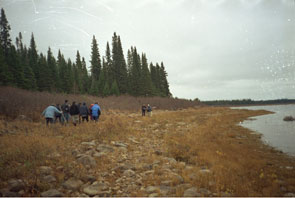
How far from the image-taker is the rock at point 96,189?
13.7ft

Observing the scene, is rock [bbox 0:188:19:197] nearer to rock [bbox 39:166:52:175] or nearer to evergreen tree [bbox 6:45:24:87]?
rock [bbox 39:166:52:175]

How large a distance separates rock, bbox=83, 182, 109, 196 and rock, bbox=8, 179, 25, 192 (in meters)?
1.69

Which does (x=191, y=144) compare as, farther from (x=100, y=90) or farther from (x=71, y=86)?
(x=71, y=86)

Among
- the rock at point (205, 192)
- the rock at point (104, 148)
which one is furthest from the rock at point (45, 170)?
the rock at point (205, 192)

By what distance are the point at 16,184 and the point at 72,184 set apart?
1.41 m

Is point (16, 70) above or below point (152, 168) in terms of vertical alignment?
above

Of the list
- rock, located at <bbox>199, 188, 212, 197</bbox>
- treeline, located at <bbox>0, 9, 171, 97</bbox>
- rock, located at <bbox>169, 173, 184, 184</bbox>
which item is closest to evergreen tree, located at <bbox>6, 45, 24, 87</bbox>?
treeline, located at <bbox>0, 9, 171, 97</bbox>

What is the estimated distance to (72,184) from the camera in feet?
14.4

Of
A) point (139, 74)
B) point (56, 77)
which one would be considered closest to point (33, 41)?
point (56, 77)

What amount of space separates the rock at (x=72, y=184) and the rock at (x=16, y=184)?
3.44ft

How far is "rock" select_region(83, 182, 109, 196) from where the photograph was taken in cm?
418

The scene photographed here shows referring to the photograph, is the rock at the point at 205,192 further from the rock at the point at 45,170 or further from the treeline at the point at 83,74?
the treeline at the point at 83,74

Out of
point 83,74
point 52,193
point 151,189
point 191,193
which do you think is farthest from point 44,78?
point 191,193

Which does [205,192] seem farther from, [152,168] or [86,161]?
[86,161]
